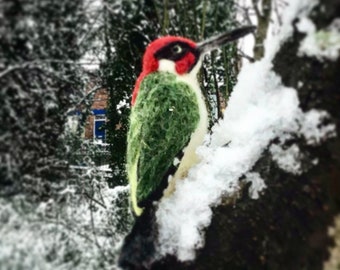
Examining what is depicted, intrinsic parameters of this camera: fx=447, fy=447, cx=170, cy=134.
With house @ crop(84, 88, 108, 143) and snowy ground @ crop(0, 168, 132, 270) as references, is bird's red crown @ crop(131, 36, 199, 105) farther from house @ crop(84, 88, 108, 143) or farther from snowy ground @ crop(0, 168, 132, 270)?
snowy ground @ crop(0, 168, 132, 270)

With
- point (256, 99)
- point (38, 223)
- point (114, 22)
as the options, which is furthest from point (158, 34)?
point (38, 223)

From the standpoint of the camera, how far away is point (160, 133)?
3.68ft

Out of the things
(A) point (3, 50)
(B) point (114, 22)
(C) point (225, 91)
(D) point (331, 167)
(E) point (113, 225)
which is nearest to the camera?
(D) point (331, 167)

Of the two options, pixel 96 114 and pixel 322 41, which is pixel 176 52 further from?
pixel 96 114

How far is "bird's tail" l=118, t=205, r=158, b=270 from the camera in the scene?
1.04 m

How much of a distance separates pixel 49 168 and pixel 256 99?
0.54 meters

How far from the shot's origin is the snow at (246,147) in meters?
0.90

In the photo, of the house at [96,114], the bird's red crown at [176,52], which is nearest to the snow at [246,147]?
the bird's red crown at [176,52]

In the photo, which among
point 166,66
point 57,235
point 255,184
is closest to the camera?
point 255,184

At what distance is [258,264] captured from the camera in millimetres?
936

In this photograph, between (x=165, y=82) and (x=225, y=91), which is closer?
(x=165, y=82)

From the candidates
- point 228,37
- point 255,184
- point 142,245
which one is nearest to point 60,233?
point 142,245

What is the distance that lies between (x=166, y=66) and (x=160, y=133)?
20 cm

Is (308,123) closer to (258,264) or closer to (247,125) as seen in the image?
A: (247,125)
